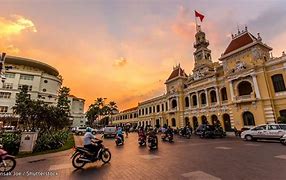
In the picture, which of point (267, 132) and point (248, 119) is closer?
point (267, 132)

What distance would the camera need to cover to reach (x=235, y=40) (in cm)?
2912

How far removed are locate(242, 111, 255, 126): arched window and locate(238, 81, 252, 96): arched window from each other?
3.17 m

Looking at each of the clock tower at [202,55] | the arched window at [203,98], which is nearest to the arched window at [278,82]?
the clock tower at [202,55]

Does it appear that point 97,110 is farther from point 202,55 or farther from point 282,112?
point 282,112

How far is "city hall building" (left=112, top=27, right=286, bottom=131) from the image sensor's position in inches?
876

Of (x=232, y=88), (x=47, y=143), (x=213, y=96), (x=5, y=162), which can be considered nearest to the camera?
(x=5, y=162)

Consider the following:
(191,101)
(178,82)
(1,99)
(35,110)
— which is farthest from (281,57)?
(1,99)

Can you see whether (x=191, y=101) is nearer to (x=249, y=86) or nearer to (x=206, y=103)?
(x=206, y=103)

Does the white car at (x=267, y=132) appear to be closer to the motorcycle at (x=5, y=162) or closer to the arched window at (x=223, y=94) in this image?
the arched window at (x=223, y=94)

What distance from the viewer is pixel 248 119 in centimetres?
2447

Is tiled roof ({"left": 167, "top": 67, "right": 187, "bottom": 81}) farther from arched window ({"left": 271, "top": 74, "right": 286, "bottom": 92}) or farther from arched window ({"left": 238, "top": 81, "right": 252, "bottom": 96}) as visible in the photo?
arched window ({"left": 271, "top": 74, "right": 286, "bottom": 92})

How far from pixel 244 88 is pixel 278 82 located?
4.59m

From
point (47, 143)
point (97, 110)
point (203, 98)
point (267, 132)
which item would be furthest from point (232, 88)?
point (97, 110)

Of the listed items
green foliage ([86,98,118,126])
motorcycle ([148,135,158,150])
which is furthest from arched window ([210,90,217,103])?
green foliage ([86,98,118,126])
